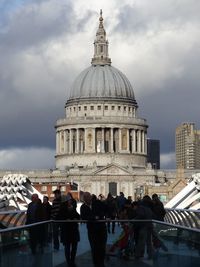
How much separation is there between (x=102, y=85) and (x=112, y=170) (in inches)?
687

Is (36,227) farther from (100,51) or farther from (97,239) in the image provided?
(100,51)

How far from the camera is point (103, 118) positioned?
170000mm

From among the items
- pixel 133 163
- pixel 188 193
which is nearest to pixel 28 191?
pixel 188 193

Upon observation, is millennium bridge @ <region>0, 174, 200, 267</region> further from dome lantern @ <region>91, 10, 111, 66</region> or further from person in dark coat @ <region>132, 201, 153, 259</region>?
dome lantern @ <region>91, 10, 111, 66</region>

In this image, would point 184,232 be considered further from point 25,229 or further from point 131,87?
point 131,87

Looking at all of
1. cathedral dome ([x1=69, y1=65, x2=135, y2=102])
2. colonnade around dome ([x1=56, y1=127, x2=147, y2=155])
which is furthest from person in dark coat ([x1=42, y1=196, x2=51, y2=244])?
cathedral dome ([x1=69, y1=65, x2=135, y2=102])

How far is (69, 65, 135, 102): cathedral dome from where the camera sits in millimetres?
171500

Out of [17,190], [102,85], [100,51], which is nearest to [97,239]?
[17,190]

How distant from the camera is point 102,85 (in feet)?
566

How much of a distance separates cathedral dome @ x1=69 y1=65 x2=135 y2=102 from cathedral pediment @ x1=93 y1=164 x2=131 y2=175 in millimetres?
14502

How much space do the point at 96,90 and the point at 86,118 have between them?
5.49 meters

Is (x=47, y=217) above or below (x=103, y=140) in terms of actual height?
below

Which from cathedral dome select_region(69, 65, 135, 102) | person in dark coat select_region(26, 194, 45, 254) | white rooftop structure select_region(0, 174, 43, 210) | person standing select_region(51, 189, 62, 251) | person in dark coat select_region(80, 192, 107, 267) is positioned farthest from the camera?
cathedral dome select_region(69, 65, 135, 102)

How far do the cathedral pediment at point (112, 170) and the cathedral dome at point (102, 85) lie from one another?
571 inches
